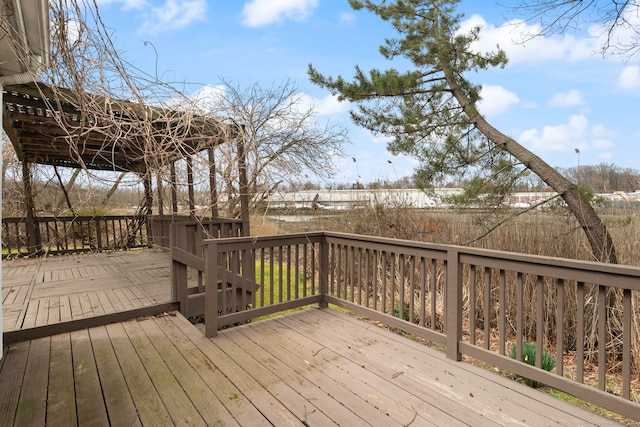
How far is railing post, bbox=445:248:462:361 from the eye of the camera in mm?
2475

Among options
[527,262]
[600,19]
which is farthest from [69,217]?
[600,19]

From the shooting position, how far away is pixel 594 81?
5680 mm

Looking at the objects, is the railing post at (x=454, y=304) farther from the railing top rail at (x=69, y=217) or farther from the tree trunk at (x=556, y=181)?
the railing top rail at (x=69, y=217)

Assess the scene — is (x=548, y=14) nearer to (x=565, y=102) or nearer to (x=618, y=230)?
(x=618, y=230)

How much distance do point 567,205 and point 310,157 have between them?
6.65 metres

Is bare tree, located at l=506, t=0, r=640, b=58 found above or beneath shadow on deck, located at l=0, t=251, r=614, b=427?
above

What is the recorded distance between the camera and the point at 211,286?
2.88 m

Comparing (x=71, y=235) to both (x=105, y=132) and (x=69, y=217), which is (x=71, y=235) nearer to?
(x=69, y=217)

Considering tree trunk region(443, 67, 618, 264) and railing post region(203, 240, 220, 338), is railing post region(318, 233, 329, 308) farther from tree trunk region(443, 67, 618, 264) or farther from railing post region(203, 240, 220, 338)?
tree trunk region(443, 67, 618, 264)

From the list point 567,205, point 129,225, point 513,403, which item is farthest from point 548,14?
point 129,225

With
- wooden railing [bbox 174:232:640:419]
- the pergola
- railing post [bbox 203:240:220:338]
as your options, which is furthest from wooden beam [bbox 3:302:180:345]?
the pergola

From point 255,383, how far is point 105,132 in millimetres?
1759

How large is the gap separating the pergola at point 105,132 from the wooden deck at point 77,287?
3.57 ft

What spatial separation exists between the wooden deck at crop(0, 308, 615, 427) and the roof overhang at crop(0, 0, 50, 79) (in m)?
1.82
